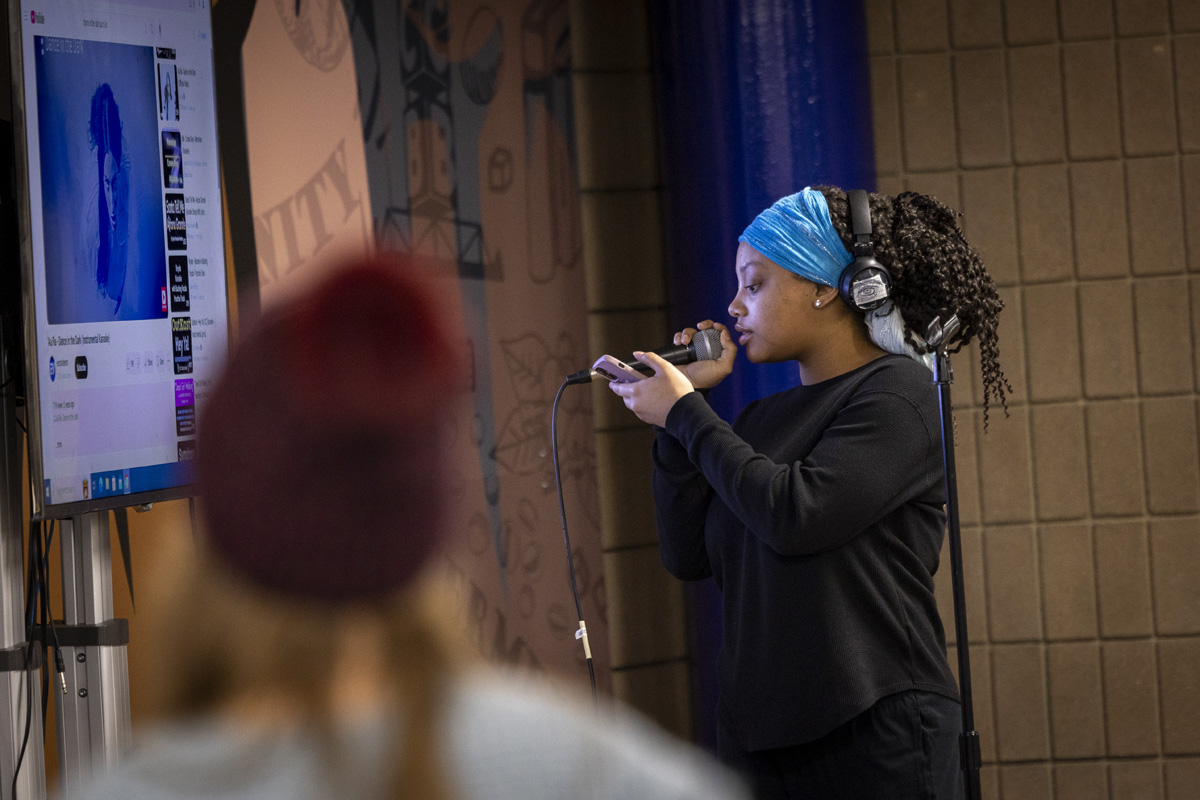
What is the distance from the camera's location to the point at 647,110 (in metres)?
3.22

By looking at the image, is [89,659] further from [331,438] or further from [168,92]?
[331,438]

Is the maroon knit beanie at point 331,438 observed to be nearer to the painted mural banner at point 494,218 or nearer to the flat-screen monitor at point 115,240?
the flat-screen monitor at point 115,240

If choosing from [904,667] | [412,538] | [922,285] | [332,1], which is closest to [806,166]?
[922,285]

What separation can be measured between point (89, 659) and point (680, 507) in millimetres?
993

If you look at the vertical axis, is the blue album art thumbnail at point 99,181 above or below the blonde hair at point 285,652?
above

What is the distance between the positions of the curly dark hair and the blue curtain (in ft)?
3.07

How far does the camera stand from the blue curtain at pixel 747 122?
2848mm

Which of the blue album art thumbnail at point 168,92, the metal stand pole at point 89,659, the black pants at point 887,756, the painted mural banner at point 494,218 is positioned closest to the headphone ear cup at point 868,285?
the black pants at point 887,756

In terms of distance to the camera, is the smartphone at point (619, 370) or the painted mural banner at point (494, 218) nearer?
the smartphone at point (619, 370)

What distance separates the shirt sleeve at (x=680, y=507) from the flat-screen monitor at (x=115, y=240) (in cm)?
81

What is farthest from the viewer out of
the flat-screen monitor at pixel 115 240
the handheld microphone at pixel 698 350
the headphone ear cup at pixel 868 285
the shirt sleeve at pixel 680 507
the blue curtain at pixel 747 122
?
the blue curtain at pixel 747 122

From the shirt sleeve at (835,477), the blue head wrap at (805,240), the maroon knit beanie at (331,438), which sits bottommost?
the shirt sleeve at (835,477)

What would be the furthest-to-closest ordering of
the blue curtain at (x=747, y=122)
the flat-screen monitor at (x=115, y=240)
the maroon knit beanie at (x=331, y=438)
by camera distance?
the blue curtain at (x=747, y=122), the flat-screen monitor at (x=115, y=240), the maroon knit beanie at (x=331, y=438)

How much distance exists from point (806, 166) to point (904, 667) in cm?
152
